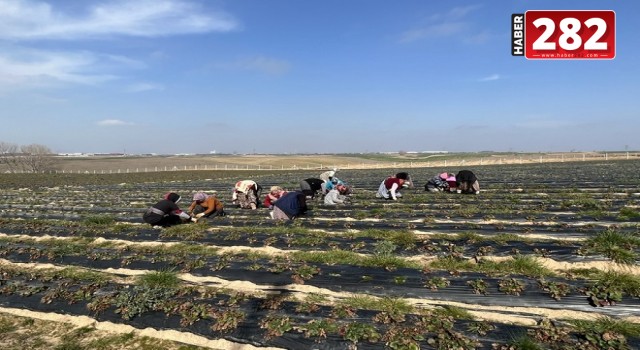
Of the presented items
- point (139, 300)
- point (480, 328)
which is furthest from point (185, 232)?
point (480, 328)

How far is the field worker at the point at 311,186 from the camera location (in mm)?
13987

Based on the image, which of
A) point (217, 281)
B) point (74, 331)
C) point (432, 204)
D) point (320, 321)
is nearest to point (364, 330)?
point (320, 321)

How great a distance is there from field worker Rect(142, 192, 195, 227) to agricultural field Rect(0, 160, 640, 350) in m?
0.33

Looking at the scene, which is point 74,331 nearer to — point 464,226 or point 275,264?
point 275,264

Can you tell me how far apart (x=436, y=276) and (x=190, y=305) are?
11.9 feet

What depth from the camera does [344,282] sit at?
220 inches

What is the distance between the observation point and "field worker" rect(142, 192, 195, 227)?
943cm

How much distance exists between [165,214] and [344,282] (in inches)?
236

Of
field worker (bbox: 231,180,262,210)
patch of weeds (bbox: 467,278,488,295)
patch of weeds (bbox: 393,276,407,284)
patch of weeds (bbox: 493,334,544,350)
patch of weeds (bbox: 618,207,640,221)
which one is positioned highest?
field worker (bbox: 231,180,262,210)

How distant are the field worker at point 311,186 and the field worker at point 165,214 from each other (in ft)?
16.6

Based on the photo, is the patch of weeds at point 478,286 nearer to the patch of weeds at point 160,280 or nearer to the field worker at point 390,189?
the patch of weeds at point 160,280

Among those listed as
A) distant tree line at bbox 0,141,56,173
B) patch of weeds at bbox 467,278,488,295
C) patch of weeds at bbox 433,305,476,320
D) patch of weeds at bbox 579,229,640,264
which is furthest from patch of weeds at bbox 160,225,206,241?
distant tree line at bbox 0,141,56,173

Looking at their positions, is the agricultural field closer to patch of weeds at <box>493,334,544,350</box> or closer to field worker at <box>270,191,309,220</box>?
patch of weeds at <box>493,334,544,350</box>

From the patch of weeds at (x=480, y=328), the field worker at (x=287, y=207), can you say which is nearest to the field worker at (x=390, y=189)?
the field worker at (x=287, y=207)
